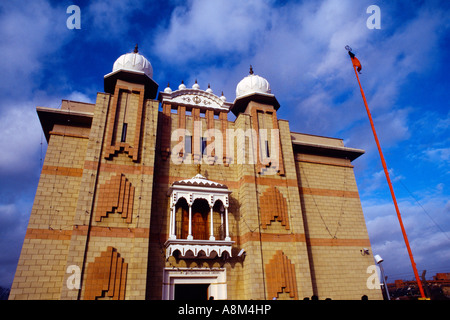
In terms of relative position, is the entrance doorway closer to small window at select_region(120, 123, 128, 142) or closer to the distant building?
the distant building

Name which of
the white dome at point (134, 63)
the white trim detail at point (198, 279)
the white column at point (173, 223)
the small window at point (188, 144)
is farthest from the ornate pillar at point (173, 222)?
the white dome at point (134, 63)

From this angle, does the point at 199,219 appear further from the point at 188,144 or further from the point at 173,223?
the point at 188,144

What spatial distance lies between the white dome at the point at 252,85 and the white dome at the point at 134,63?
254 inches

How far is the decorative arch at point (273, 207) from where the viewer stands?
1719cm

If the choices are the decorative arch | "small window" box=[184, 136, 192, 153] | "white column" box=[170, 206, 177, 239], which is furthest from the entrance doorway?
"small window" box=[184, 136, 192, 153]

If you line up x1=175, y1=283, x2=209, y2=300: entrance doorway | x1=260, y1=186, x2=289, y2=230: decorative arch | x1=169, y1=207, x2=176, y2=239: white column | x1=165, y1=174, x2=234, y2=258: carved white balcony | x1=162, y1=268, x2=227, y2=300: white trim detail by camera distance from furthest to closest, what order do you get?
1. x1=175, y1=283, x2=209, y2=300: entrance doorway
2. x1=260, y1=186, x2=289, y2=230: decorative arch
3. x1=165, y1=174, x2=234, y2=258: carved white balcony
4. x1=169, y1=207, x2=176, y2=239: white column
5. x1=162, y1=268, x2=227, y2=300: white trim detail

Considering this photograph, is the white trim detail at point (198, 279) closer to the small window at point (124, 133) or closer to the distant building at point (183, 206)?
the distant building at point (183, 206)

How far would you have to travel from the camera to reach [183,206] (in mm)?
16938

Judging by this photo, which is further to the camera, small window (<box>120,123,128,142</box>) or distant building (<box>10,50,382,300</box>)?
small window (<box>120,123,128,142</box>)

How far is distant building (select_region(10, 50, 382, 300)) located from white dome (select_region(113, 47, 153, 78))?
0.27ft

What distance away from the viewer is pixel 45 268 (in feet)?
44.0

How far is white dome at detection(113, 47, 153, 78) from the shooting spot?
18.4m

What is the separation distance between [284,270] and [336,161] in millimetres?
9983

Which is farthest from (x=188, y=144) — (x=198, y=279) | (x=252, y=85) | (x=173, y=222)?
(x=198, y=279)
